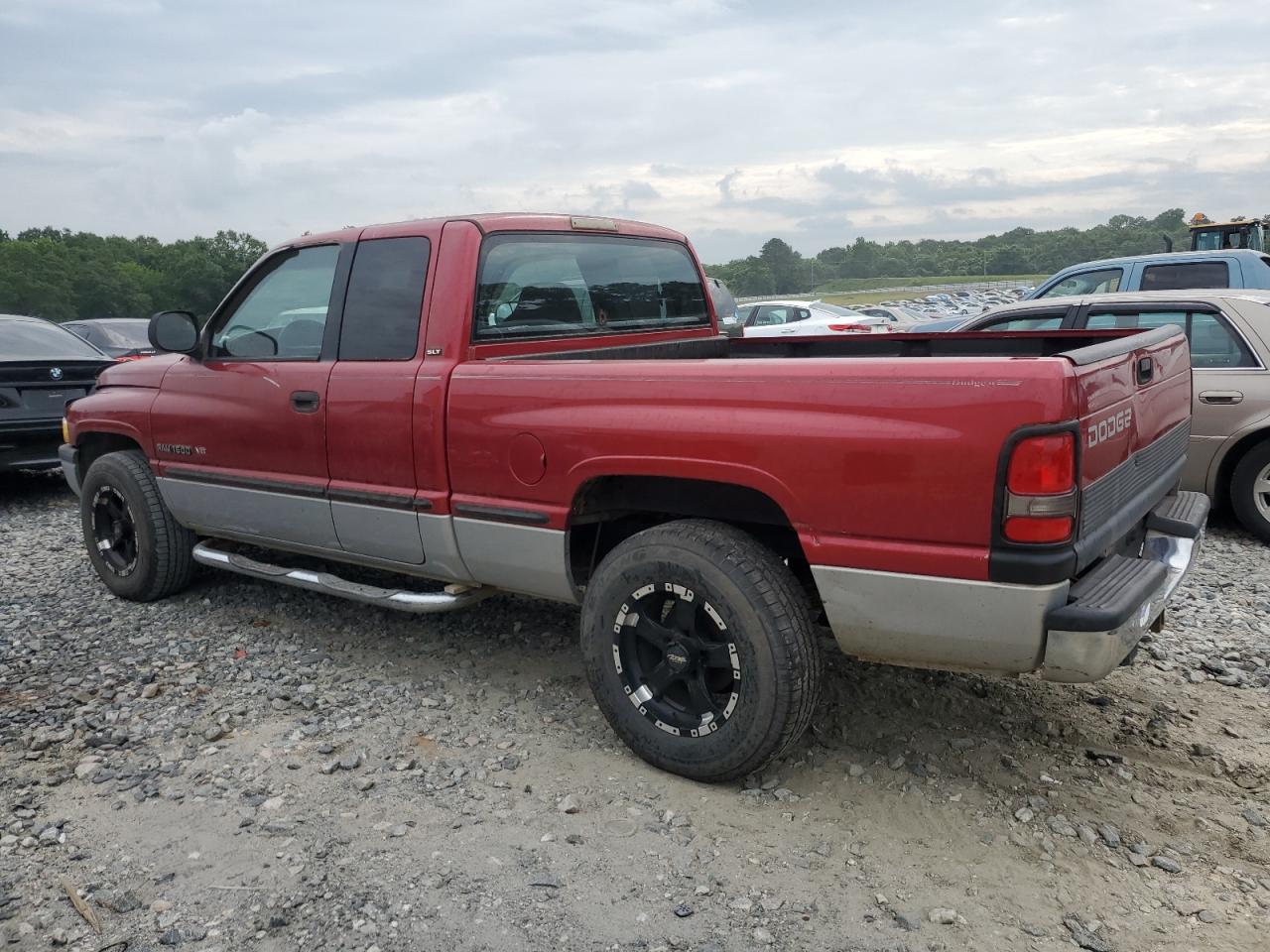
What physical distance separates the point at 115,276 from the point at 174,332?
19.7m

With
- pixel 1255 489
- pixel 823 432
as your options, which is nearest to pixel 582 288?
pixel 823 432

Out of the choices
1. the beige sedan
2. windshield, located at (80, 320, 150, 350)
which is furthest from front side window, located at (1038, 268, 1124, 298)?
windshield, located at (80, 320, 150, 350)

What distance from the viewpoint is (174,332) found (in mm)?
4676

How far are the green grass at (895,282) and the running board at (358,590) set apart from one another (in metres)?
25.5

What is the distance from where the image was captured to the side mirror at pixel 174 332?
4637 mm

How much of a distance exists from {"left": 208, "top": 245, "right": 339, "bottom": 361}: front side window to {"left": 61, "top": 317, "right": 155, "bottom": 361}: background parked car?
301 inches

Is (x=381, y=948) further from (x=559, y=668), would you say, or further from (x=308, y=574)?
(x=308, y=574)

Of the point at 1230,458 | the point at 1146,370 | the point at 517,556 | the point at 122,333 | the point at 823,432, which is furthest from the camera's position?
the point at 122,333

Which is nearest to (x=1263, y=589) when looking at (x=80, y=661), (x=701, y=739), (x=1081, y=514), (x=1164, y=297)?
(x=1164, y=297)

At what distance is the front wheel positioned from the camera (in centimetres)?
305

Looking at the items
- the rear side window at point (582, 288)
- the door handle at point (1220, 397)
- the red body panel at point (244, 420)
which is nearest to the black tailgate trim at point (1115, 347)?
the rear side window at point (582, 288)

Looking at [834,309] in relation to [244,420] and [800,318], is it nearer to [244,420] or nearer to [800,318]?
[800,318]

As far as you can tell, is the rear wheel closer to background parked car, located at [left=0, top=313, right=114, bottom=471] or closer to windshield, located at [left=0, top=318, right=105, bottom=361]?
background parked car, located at [left=0, top=313, right=114, bottom=471]

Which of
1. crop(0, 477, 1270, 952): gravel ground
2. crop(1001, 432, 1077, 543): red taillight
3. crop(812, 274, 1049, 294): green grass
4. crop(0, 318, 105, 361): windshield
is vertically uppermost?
crop(812, 274, 1049, 294): green grass
